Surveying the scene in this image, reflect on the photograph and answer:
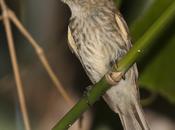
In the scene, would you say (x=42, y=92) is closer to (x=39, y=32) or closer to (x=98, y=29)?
(x=39, y=32)

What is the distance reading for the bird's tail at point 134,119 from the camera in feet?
6.13

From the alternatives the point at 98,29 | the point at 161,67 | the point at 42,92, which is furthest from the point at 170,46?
the point at 42,92

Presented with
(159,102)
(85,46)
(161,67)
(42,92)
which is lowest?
(159,102)

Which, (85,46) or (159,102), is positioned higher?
(85,46)

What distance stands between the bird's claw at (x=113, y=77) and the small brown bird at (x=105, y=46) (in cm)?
69

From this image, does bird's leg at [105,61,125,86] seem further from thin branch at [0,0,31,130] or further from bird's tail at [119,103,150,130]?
bird's tail at [119,103,150,130]

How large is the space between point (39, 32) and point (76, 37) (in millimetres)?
615

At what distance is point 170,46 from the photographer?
1.78m

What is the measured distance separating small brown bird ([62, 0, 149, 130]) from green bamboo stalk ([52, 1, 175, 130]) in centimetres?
76

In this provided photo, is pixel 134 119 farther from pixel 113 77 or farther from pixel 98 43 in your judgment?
pixel 113 77

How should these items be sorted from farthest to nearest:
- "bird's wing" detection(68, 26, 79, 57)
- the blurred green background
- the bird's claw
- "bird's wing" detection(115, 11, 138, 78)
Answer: "bird's wing" detection(68, 26, 79, 57) < "bird's wing" detection(115, 11, 138, 78) < the blurred green background < the bird's claw

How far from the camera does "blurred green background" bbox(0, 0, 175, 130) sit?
179 cm

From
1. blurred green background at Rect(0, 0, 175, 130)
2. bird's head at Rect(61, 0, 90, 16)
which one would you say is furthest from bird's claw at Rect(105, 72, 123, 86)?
bird's head at Rect(61, 0, 90, 16)

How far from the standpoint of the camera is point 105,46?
199cm
